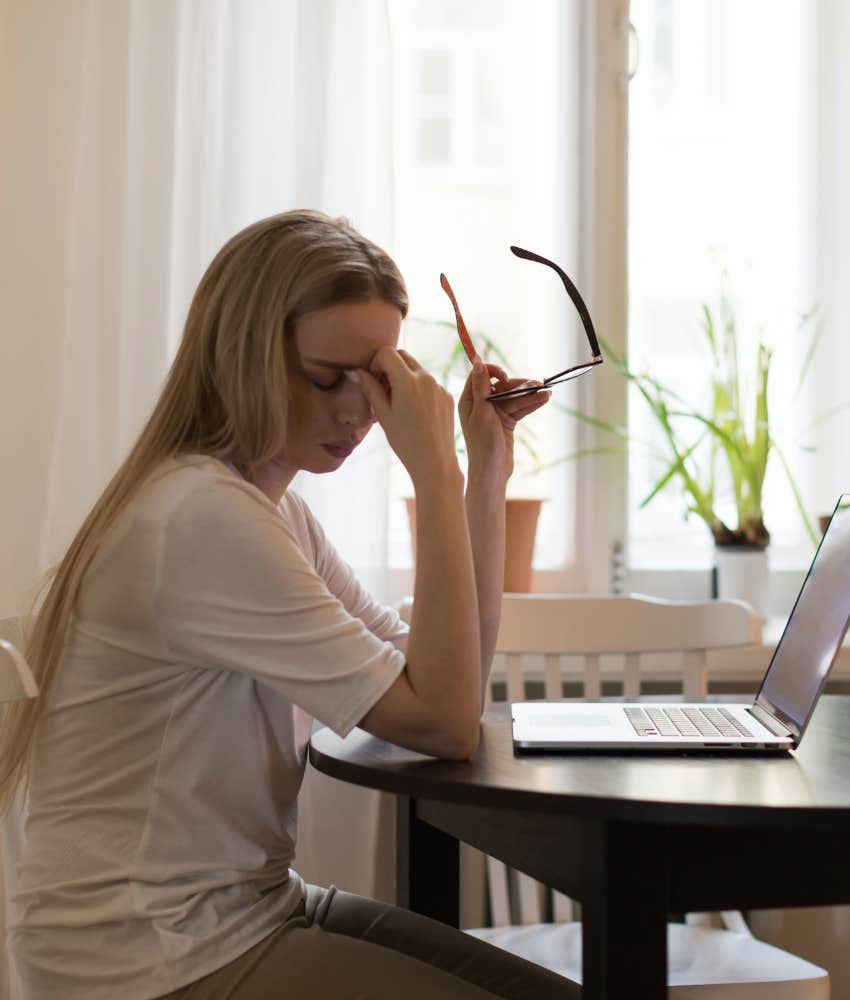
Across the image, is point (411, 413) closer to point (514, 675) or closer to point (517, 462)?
point (514, 675)

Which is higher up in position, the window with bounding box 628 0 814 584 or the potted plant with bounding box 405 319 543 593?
the window with bounding box 628 0 814 584

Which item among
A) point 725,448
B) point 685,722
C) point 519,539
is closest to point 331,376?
point 685,722

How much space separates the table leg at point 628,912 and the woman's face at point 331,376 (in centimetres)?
49

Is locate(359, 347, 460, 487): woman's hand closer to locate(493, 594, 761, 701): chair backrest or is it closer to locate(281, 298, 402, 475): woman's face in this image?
locate(281, 298, 402, 475): woman's face

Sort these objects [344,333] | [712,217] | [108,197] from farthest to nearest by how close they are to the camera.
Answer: [712,217] → [108,197] → [344,333]

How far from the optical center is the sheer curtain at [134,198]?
6.16ft

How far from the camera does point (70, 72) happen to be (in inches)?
74.5

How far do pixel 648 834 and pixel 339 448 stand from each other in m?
0.51

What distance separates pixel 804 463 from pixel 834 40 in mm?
916

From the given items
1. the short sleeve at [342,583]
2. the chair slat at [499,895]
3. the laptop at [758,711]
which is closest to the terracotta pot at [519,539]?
the chair slat at [499,895]

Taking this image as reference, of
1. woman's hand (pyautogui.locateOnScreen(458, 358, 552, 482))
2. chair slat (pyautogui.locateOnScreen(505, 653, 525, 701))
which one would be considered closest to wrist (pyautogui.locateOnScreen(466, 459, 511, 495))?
woman's hand (pyautogui.locateOnScreen(458, 358, 552, 482))

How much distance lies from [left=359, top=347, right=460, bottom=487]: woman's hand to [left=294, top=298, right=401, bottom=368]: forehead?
0.05 ft

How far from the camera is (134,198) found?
192cm

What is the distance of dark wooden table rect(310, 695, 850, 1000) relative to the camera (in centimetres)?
91
